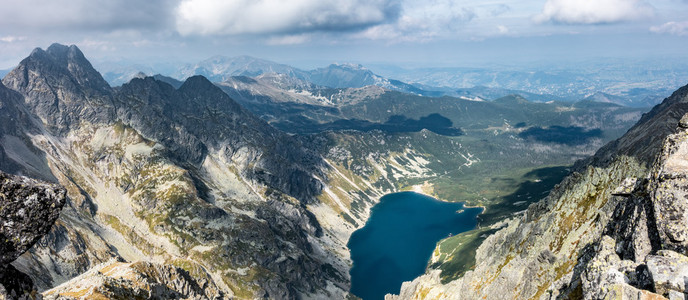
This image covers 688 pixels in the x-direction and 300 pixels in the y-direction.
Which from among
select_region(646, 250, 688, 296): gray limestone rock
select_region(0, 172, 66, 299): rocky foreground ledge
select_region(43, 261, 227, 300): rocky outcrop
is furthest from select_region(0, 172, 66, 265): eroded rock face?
select_region(646, 250, 688, 296): gray limestone rock

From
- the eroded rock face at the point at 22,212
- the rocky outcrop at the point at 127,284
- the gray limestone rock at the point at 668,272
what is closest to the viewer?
the gray limestone rock at the point at 668,272

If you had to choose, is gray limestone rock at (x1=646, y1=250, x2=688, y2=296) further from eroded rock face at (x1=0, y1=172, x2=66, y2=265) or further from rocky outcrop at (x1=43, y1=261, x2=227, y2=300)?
rocky outcrop at (x1=43, y1=261, x2=227, y2=300)

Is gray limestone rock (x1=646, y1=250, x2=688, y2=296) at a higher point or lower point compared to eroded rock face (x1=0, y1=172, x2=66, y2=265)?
lower

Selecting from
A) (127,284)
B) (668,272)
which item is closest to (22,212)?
(668,272)

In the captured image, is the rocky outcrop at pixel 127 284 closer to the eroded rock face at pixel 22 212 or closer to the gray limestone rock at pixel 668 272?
the eroded rock face at pixel 22 212

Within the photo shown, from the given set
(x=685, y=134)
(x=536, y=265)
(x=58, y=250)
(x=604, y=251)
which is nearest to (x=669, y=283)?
(x=604, y=251)

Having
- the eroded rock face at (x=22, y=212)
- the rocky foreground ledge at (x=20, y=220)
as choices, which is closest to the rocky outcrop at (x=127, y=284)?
the rocky foreground ledge at (x=20, y=220)

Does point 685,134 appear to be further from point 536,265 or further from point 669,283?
point 536,265

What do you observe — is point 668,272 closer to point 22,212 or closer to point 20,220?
point 20,220
